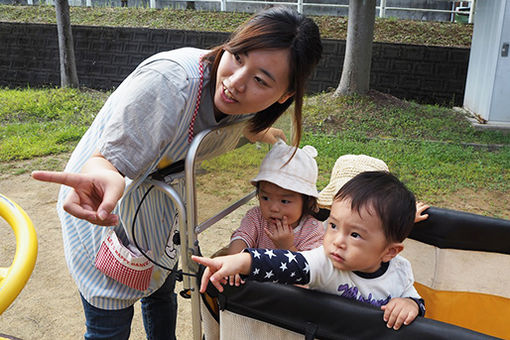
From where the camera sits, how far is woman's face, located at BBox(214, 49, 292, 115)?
1239 millimetres

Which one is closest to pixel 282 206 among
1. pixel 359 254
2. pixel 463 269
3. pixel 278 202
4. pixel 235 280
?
pixel 278 202

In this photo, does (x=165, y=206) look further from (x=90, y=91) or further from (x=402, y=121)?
(x=90, y=91)

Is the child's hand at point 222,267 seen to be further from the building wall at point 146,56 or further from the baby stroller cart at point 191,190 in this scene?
the building wall at point 146,56

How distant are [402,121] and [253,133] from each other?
4893 mm

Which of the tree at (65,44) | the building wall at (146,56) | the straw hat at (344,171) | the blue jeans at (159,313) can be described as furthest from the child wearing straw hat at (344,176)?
the tree at (65,44)

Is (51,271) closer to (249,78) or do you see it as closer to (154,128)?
(154,128)

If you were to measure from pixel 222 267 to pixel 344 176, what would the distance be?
876mm

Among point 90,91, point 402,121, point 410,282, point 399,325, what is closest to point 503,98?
point 402,121

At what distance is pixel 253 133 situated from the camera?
1.61 m

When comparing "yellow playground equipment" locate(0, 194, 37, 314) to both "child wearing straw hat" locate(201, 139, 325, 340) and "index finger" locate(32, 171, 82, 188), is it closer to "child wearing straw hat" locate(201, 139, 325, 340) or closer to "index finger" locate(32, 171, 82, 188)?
"index finger" locate(32, 171, 82, 188)

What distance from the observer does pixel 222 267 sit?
1.19 metres

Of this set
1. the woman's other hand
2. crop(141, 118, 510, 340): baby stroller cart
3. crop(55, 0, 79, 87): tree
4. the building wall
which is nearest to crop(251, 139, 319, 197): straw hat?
crop(141, 118, 510, 340): baby stroller cart

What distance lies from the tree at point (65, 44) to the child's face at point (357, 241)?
728cm

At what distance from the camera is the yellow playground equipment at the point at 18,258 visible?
884 mm
